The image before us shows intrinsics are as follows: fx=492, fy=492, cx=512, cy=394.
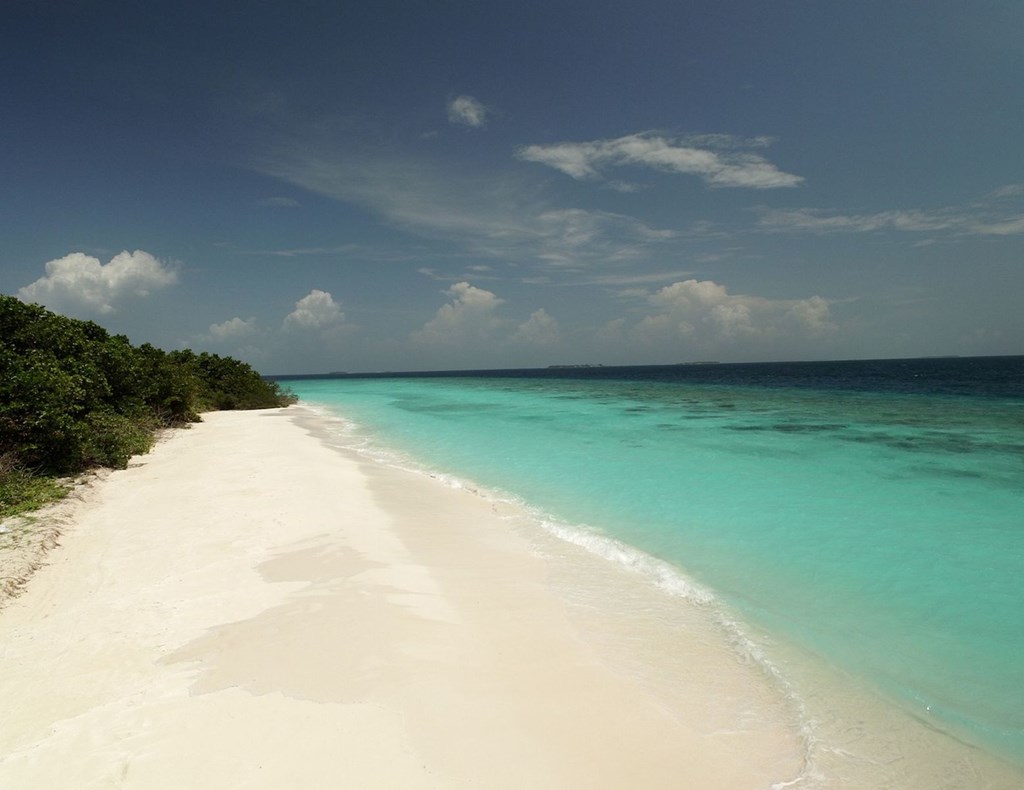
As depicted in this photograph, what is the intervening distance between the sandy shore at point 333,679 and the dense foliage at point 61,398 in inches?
152

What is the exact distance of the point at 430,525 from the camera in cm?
835

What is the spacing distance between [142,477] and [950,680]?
14.3m

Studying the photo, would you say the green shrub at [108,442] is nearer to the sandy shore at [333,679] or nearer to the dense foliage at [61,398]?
the dense foliage at [61,398]

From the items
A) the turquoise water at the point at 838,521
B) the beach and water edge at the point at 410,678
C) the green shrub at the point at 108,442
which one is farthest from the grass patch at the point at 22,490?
the turquoise water at the point at 838,521

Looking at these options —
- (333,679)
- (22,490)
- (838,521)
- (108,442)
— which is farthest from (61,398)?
(838,521)

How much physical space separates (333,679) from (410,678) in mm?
619

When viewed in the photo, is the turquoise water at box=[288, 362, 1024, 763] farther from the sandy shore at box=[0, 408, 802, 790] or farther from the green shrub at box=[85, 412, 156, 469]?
the green shrub at box=[85, 412, 156, 469]

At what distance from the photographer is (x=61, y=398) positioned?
9914 mm

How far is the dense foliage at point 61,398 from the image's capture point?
9500 millimetres

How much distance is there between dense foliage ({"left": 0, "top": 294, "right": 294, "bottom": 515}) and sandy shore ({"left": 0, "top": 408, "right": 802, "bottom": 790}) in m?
3.85

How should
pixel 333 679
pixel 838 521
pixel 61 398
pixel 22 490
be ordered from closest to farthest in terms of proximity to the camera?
pixel 333 679 < pixel 22 490 < pixel 838 521 < pixel 61 398

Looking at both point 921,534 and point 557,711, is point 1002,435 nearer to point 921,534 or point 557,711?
point 921,534

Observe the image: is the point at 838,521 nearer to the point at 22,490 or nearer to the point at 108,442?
the point at 22,490

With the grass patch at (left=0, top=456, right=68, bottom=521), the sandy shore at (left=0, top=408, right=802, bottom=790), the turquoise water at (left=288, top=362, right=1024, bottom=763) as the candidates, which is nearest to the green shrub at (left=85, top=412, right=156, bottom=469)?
the grass patch at (left=0, top=456, right=68, bottom=521)
